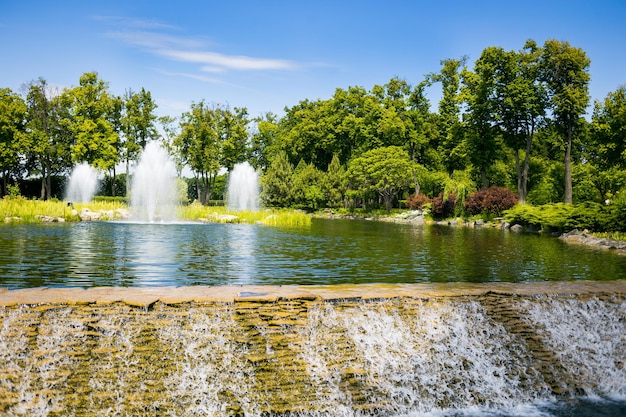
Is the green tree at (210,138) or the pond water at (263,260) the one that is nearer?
the pond water at (263,260)

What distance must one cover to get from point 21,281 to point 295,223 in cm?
2471

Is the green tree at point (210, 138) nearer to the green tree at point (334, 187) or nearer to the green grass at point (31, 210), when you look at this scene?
the green tree at point (334, 187)

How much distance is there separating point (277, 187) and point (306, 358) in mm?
54669

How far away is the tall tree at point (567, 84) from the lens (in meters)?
42.1

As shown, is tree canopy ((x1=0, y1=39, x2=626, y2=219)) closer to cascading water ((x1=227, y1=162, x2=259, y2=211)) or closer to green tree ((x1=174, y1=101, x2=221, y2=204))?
green tree ((x1=174, y1=101, x2=221, y2=204))

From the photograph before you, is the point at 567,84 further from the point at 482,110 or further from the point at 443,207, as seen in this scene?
the point at 443,207

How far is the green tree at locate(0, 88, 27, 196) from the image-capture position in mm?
50312

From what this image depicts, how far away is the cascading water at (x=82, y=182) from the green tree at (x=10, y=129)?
5794mm

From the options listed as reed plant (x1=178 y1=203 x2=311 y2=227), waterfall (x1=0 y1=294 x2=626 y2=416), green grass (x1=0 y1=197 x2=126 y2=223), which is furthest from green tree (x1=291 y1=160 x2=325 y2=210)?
waterfall (x1=0 y1=294 x2=626 y2=416)

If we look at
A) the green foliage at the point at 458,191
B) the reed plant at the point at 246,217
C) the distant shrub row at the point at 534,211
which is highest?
the green foliage at the point at 458,191

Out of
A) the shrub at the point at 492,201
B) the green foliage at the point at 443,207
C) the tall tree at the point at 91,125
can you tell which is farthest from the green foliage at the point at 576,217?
the tall tree at the point at 91,125

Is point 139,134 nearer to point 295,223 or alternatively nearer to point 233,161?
point 233,161

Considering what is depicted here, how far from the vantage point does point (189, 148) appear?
193ft

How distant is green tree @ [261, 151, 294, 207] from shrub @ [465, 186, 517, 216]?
2357 cm
